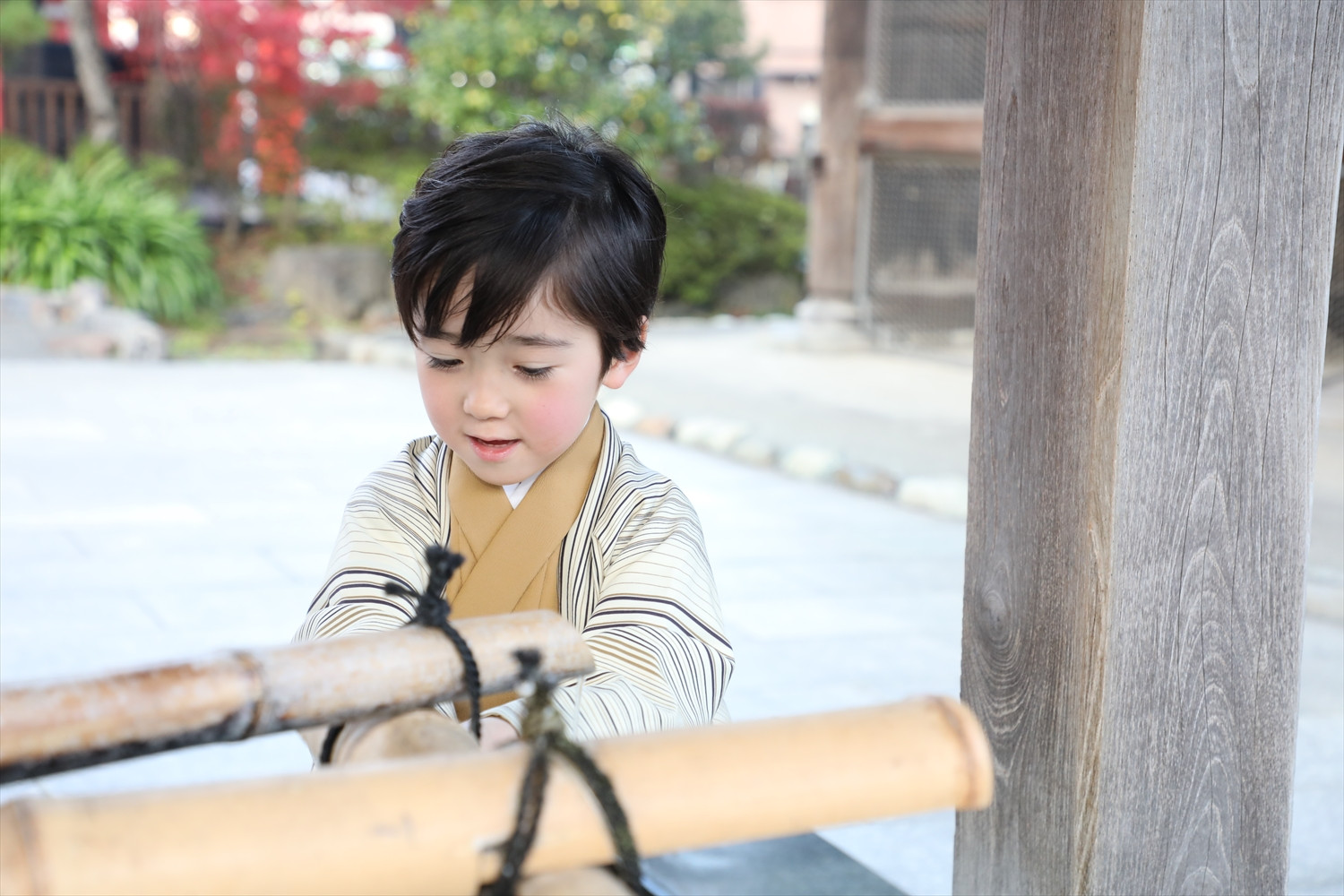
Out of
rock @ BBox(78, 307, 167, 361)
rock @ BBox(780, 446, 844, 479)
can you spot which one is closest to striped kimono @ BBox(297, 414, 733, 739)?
rock @ BBox(780, 446, 844, 479)

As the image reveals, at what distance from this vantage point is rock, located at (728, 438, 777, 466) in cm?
573

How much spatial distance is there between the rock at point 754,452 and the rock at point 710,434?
0.14 ft

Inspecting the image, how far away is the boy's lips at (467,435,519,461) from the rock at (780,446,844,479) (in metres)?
4.19

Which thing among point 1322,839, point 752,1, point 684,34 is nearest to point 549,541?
point 1322,839

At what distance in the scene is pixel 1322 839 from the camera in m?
2.36

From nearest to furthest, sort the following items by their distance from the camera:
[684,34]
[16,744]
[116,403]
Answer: [16,744] < [116,403] < [684,34]

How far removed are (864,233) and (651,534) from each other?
24.1ft

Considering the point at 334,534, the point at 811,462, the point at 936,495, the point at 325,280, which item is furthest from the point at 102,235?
the point at 936,495

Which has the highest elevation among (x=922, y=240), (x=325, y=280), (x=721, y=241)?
(x=922, y=240)

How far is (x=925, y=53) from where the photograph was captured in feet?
26.9

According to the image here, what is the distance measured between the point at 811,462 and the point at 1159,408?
13.9ft

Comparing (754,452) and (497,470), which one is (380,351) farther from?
(497,470)

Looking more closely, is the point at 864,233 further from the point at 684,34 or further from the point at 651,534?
the point at 651,534

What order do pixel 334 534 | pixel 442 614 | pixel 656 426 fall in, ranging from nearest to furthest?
1. pixel 442 614
2. pixel 334 534
3. pixel 656 426
